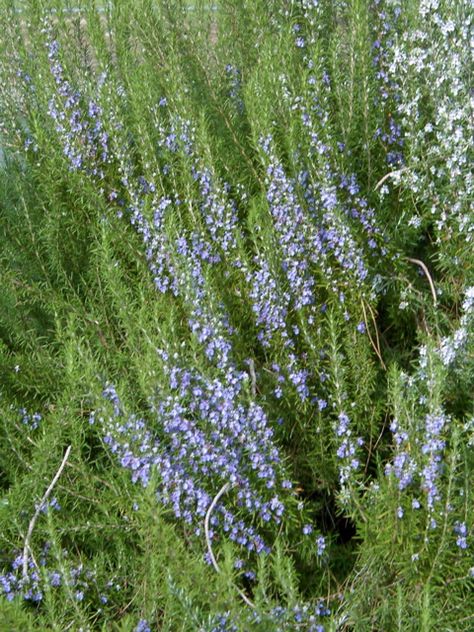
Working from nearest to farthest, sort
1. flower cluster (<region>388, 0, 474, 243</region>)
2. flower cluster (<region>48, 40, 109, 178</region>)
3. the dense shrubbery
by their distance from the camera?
the dense shrubbery → flower cluster (<region>388, 0, 474, 243</region>) → flower cluster (<region>48, 40, 109, 178</region>)

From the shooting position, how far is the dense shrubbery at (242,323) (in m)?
1.89

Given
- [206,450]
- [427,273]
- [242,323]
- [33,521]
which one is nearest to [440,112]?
[427,273]

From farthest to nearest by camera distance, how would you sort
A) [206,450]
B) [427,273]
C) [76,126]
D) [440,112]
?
[76,126], [427,273], [440,112], [206,450]

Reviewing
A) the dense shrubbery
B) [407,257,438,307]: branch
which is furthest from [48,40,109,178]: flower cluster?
[407,257,438,307]: branch

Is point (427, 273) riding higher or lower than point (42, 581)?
higher

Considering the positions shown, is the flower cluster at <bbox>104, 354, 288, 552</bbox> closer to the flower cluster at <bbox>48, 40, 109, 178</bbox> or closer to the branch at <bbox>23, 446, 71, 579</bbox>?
the branch at <bbox>23, 446, 71, 579</bbox>

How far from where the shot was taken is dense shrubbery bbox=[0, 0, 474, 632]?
74.3 inches

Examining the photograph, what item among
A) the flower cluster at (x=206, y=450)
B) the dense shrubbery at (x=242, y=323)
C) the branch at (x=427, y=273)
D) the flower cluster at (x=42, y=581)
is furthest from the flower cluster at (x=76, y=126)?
the flower cluster at (x=42, y=581)

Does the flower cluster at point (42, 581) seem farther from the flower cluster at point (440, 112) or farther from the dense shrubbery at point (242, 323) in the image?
the flower cluster at point (440, 112)

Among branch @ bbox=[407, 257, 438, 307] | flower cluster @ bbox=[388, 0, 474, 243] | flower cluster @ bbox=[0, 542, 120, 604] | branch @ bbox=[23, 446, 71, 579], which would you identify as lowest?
flower cluster @ bbox=[0, 542, 120, 604]

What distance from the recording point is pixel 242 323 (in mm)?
2400

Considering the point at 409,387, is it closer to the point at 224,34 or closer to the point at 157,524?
the point at 157,524

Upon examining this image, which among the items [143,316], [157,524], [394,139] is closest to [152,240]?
[143,316]

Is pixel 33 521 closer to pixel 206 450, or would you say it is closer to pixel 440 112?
pixel 206 450
